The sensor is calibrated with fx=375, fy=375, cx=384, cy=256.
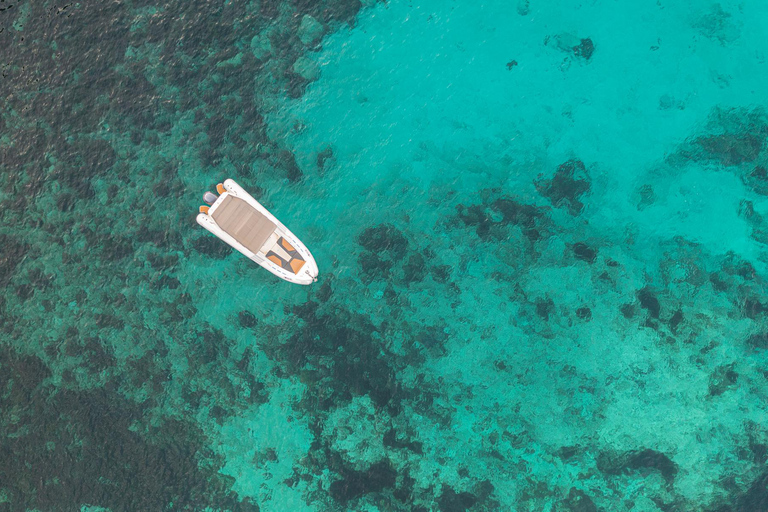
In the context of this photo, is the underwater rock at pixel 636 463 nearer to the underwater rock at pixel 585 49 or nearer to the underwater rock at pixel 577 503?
the underwater rock at pixel 577 503

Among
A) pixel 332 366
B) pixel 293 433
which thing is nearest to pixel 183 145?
pixel 332 366

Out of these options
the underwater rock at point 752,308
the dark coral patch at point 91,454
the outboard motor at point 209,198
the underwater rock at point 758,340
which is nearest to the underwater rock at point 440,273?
the outboard motor at point 209,198

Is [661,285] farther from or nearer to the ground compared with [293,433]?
nearer to the ground

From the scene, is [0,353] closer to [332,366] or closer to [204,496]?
[204,496]

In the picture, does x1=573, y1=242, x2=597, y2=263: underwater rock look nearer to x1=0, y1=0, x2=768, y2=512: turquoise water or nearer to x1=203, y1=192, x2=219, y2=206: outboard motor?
x1=0, y1=0, x2=768, y2=512: turquoise water

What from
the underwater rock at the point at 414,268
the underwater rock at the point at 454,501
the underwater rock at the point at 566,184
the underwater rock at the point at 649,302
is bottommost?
the underwater rock at the point at 454,501

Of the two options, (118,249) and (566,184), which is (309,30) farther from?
(566,184)

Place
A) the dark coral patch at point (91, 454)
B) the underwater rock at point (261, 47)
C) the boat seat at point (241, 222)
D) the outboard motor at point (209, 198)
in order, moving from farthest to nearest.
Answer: the underwater rock at point (261, 47)
the dark coral patch at point (91, 454)
the outboard motor at point (209, 198)
the boat seat at point (241, 222)

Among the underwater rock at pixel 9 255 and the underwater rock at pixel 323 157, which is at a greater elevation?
the underwater rock at pixel 9 255
